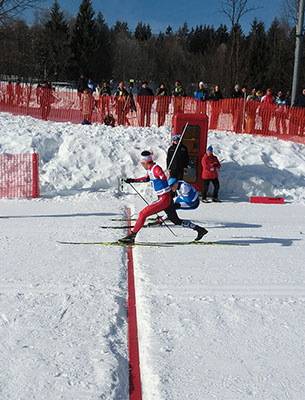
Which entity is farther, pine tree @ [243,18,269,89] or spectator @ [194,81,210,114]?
pine tree @ [243,18,269,89]

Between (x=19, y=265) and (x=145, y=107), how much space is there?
404 inches

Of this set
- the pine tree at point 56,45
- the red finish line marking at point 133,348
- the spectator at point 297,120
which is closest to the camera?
the red finish line marking at point 133,348

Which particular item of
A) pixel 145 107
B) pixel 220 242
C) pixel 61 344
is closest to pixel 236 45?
pixel 145 107

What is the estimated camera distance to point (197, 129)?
481 inches

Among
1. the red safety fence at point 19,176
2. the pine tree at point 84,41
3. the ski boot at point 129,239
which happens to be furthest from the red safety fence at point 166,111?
the pine tree at point 84,41

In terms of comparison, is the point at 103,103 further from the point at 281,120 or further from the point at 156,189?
the point at 156,189

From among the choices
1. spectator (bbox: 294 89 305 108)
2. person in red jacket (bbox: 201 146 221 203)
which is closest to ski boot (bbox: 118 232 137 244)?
person in red jacket (bbox: 201 146 221 203)

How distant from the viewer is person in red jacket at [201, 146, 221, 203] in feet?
37.8

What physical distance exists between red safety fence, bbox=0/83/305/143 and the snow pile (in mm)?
772

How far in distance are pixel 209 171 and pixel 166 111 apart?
476cm

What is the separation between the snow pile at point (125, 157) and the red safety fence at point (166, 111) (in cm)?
77

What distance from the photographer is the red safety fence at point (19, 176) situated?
37.6ft

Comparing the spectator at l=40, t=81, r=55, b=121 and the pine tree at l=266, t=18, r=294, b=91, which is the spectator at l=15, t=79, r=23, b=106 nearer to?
the spectator at l=40, t=81, r=55, b=121

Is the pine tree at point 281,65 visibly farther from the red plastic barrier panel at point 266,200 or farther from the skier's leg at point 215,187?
the skier's leg at point 215,187
